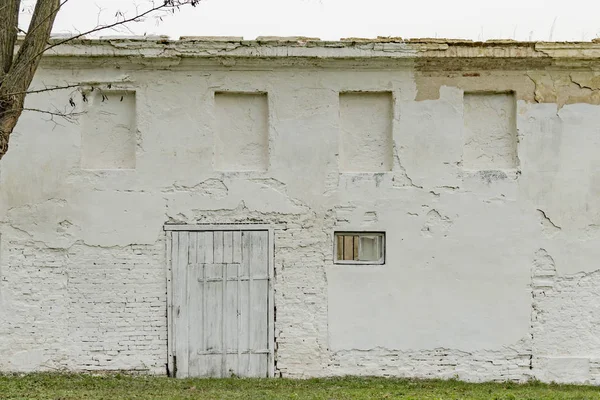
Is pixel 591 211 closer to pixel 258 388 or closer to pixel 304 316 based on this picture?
pixel 304 316

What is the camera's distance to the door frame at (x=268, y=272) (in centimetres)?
1030

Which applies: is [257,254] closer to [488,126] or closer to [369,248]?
[369,248]

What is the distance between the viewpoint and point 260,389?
31.1 feet

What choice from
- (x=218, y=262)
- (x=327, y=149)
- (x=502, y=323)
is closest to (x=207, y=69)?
(x=327, y=149)

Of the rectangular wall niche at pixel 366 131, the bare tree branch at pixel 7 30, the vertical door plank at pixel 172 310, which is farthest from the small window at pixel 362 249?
the bare tree branch at pixel 7 30

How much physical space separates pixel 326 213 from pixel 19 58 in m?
4.44

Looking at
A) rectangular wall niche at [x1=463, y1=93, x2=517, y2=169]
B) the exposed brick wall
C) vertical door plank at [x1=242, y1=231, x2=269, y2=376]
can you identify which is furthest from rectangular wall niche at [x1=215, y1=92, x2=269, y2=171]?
rectangular wall niche at [x1=463, y1=93, x2=517, y2=169]

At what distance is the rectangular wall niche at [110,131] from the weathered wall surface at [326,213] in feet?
0.06

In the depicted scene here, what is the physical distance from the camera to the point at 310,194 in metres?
10.5

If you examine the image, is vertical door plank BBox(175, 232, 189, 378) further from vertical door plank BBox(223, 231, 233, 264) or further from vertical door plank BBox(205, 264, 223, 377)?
vertical door plank BBox(223, 231, 233, 264)

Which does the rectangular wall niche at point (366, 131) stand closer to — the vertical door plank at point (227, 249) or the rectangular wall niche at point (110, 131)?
the vertical door plank at point (227, 249)

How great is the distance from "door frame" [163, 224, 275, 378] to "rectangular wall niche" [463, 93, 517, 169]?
9.81 feet

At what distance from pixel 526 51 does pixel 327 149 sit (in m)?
2.95

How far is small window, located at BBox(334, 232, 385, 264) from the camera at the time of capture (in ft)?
34.5
